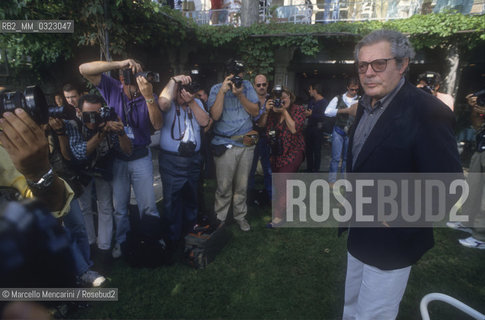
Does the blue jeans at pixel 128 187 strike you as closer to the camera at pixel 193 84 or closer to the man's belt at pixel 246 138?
the camera at pixel 193 84

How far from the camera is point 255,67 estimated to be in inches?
345

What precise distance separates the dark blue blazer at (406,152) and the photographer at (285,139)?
7.69 feet

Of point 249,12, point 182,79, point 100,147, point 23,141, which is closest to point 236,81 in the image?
point 182,79

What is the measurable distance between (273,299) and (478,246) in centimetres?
290

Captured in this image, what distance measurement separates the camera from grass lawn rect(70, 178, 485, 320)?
2508 mm

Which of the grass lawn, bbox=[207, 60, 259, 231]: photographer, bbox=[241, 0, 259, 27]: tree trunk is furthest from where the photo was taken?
bbox=[241, 0, 259, 27]: tree trunk

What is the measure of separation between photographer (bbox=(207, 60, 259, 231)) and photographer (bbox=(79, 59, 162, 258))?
86cm

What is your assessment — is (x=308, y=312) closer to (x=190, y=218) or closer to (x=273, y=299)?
(x=273, y=299)

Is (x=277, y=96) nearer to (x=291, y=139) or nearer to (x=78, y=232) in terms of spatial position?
(x=291, y=139)

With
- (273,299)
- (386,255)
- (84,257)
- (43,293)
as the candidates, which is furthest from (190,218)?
(43,293)

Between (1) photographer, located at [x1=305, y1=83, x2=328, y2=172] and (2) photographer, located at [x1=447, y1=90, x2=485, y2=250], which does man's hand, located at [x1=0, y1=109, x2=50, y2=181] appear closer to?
(2) photographer, located at [x1=447, y1=90, x2=485, y2=250]

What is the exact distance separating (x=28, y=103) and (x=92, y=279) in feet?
7.67

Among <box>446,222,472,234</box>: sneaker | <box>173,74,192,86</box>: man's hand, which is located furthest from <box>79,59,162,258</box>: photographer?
<box>446,222,472,234</box>: sneaker

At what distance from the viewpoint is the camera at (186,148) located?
3.20 m
